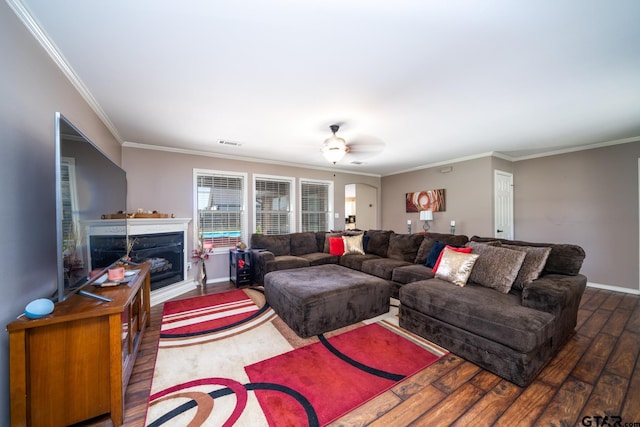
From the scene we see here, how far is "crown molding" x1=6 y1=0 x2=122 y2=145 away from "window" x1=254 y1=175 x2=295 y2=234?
2864mm

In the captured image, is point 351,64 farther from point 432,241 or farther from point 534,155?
point 534,155

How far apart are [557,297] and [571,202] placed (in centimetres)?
365

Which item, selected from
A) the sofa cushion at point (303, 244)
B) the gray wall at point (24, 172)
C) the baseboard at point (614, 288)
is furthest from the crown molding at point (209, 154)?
the baseboard at point (614, 288)

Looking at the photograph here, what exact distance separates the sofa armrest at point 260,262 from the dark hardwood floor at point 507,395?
1936mm

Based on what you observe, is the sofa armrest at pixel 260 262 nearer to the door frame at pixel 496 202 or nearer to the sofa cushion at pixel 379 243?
the sofa cushion at pixel 379 243

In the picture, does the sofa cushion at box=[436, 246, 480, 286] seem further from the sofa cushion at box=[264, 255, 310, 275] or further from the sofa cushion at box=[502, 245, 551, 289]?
the sofa cushion at box=[264, 255, 310, 275]

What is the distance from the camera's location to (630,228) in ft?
12.4

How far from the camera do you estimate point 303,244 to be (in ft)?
16.6

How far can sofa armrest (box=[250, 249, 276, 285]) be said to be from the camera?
13.4ft

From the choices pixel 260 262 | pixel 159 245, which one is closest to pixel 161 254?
pixel 159 245

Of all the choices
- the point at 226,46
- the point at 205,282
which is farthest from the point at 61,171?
the point at 205,282

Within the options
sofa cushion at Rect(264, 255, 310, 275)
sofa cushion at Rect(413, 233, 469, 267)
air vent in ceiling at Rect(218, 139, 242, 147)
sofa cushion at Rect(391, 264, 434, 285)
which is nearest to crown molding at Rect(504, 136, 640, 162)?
sofa cushion at Rect(413, 233, 469, 267)

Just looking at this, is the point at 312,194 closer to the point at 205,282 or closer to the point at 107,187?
the point at 205,282

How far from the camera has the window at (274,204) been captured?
5172 mm
